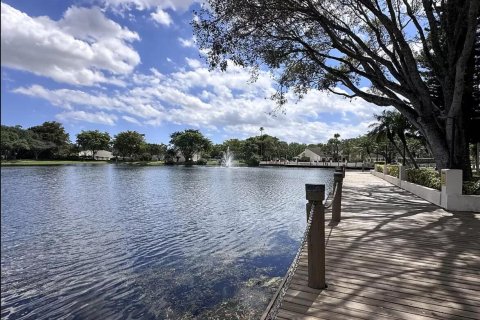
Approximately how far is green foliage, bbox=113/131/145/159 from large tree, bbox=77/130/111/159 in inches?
154

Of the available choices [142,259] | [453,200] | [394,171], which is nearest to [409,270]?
[142,259]

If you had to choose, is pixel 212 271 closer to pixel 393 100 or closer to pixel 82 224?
pixel 82 224

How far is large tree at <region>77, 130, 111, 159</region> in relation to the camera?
91000 mm

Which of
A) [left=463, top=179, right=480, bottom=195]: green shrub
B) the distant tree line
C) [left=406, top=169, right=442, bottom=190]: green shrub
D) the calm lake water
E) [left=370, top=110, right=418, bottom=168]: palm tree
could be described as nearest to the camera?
the calm lake water

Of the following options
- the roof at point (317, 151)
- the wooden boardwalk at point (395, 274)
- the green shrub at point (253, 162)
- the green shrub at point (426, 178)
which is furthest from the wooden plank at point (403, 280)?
the roof at point (317, 151)

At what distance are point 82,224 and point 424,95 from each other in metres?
14.0

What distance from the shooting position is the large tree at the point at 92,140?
91.0 meters

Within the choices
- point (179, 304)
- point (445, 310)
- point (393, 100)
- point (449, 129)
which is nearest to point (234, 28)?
point (393, 100)

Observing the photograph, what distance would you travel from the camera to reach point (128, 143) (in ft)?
293

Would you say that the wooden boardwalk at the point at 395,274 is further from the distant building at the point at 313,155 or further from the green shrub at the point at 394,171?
the distant building at the point at 313,155

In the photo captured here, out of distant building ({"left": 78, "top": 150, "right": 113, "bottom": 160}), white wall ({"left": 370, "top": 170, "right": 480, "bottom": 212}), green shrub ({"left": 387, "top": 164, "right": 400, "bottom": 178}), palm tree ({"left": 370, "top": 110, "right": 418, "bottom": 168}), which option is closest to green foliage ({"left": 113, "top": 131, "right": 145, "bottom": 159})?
distant building ({"left": 78, "top": 150, "right": 113, "bottom": 160})

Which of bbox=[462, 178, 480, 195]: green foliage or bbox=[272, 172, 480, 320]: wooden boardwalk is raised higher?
bbox=[462, 178, 480, 195]: green foliage

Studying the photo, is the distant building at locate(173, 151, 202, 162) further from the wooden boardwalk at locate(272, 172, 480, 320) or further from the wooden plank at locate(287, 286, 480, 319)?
the wooden plank at locate(287, 286, 480, 319)

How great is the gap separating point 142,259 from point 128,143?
8486cm
